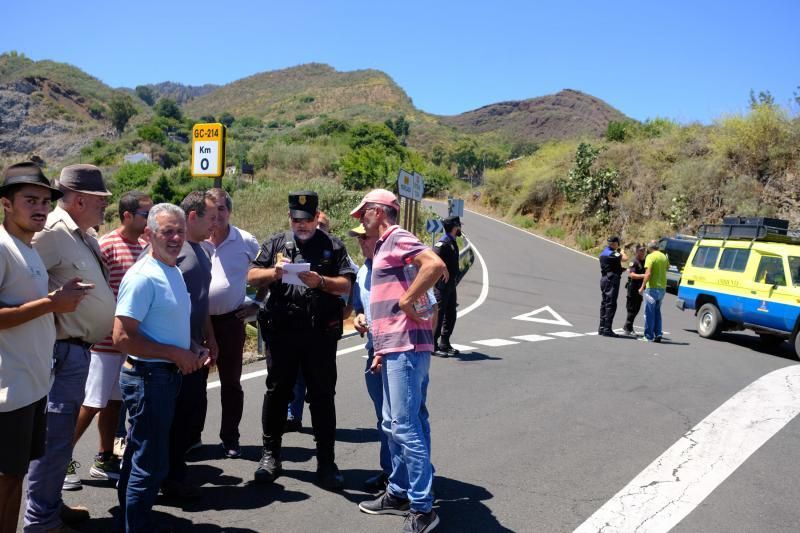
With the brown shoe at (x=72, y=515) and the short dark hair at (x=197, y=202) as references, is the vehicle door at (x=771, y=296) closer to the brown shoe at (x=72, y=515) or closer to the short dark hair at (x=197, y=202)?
the short dark hair at (x=197, y=202)

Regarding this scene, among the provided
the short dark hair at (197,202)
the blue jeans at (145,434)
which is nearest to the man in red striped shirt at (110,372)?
the short dark hair at (197,202)

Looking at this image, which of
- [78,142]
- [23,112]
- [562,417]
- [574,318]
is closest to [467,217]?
[574,318]

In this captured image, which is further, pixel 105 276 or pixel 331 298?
pixel 331 298

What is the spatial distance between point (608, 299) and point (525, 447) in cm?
777

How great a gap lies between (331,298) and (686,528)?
9.50 feet

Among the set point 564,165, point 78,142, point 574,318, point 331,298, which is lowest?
point 574,318

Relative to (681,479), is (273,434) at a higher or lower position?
higher

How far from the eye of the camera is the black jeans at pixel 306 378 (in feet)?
15.7

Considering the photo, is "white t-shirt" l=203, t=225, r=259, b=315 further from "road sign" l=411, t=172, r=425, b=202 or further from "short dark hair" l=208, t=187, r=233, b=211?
"road sign" l=411, t=172, r=425, b=202

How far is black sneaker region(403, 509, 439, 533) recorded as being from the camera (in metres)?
4.01

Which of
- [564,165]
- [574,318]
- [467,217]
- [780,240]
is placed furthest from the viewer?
[467,217]

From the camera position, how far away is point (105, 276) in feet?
14.0

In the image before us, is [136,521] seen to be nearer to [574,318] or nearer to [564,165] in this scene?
[574,318]

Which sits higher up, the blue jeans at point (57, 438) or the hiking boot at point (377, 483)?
the blue jeans at point (57, 438)
